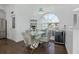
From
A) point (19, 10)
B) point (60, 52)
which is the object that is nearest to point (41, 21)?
point (19, 10)

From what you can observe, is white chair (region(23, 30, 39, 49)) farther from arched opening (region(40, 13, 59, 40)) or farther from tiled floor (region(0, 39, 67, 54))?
arched opening (region(40, 13, 59, 40))

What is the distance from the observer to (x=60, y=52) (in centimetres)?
148

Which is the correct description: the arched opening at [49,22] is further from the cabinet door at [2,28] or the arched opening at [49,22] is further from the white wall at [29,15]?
the cabinet door at [2,28]

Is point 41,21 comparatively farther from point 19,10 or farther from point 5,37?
point 5,37

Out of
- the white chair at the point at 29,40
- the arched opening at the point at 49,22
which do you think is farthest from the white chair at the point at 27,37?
the arched opening at the point at 49,22

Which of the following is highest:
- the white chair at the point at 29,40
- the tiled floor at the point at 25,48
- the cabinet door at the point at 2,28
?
the cabinet door at the point at 2,28

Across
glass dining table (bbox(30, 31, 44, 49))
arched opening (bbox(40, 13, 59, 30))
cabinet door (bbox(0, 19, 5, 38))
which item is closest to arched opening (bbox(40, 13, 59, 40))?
arched opening (bbox(40, 13, 59, 30))

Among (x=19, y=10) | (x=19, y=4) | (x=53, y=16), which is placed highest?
(x=19, y=4)

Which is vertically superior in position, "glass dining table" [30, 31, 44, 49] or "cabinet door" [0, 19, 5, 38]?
"cabinet door" [0, 19, 5, 38]

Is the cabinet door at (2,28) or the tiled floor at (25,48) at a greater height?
the cabinet door at (2,28)

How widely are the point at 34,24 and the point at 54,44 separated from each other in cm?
47

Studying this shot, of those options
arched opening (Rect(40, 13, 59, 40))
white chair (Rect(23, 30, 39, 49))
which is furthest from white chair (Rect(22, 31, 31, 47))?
arched opening (Rect(40, 13, 59, 40))

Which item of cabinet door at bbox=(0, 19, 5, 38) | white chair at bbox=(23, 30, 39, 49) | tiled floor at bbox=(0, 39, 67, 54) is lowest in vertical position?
tiled floor at bbox=(0, 39, 67, 54)
